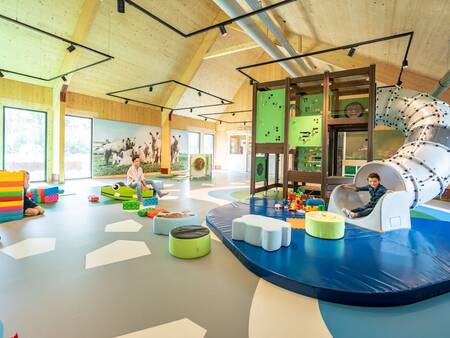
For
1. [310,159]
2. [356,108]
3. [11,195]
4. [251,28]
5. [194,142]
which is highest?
[251,28]

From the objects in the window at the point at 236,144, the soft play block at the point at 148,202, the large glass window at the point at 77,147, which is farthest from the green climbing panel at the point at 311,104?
the window at the point at 236,144

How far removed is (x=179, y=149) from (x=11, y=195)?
34.4 ft

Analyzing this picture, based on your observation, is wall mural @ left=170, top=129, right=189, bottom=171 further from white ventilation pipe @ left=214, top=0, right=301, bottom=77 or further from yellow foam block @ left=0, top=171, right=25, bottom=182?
yellow foam block @ left=0, top=171, right=25, bottom=182

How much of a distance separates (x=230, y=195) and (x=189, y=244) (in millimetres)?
4442

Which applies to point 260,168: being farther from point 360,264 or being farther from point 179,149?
point 179,149

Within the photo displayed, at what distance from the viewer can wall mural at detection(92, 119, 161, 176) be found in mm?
10688

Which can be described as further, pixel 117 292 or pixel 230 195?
pixel 230 195

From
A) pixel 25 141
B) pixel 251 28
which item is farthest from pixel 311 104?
pixel 25 141

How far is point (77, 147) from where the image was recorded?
1014 cm

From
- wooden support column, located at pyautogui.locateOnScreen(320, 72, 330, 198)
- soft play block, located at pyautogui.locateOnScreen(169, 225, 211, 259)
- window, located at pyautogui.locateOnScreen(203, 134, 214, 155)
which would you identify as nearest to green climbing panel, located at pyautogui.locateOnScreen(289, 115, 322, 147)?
wooden support column, located at pyautogui.locateOnScreen(320, 72, 330, 198)

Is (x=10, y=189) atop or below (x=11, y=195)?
atop

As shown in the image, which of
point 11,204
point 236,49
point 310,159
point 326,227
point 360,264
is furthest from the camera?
point 236,49

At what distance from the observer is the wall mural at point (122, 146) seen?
10688mm

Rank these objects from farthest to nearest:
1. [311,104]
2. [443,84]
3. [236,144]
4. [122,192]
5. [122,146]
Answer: [236,144] < [122,146] < [311,104] < [122,192] < [443,84]
